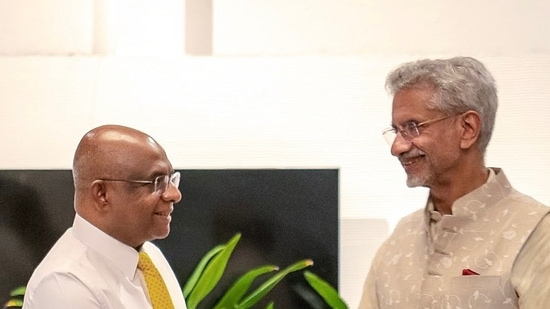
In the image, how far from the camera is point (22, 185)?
3170mm

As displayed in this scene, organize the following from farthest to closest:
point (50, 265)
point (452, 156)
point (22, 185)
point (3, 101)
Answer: point (3, 101)
point (22, 185)
point (452, 156)
point (50, 265)

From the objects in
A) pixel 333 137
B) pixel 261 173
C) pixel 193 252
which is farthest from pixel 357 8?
pixel 193 252

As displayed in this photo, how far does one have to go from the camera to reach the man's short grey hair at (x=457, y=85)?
218cm

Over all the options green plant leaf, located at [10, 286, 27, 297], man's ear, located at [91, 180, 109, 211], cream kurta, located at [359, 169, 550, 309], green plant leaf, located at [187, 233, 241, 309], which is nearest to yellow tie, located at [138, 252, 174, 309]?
man's ear, located at [91, 180, 109, 211]

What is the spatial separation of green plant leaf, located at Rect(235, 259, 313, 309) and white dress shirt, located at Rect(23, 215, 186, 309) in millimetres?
988

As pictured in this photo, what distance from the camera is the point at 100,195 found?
2121mm

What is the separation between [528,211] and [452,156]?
0.23 metres

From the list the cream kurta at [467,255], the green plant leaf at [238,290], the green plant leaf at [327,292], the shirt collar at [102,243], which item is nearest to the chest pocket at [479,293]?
the cream kurta at [467,255]

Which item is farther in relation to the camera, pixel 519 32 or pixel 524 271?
pixel 519 32

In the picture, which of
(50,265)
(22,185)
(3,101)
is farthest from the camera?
(3,101)

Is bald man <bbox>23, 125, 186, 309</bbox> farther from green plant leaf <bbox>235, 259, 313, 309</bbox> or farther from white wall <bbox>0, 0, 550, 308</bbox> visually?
white wall <bbox>0, 0, 550, 308</bbox>

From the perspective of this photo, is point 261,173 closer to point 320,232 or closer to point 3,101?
point 320,232

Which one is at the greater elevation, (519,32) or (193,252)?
(519,32)

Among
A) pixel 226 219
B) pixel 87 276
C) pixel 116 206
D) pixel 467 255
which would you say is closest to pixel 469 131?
pixel 467 255
